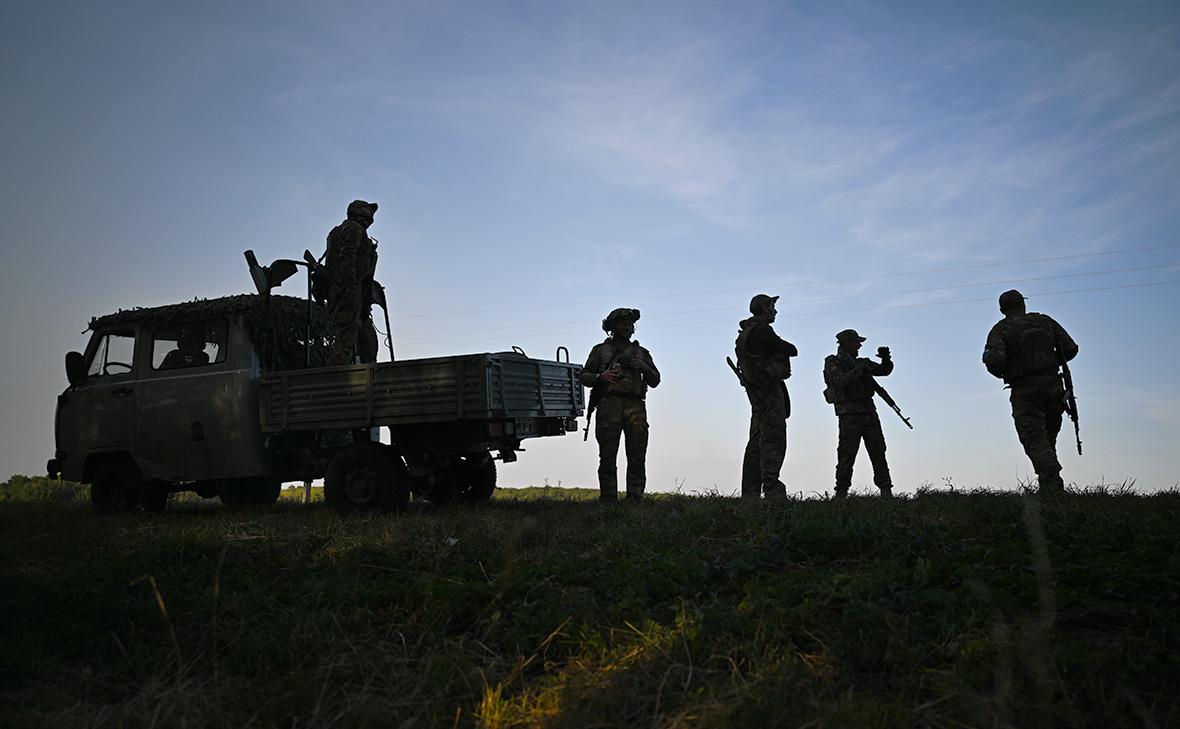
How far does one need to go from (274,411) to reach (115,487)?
3.02 meters

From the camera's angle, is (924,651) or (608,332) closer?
(924,651)

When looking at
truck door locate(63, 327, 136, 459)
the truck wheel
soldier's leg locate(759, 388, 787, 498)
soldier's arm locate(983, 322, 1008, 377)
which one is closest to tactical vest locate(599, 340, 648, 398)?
soldier's leg locate(759, 388, 787, 498)

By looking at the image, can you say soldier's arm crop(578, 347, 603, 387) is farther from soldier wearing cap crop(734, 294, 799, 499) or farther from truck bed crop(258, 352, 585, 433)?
soldier wearing cap crop(734, 294, 799, 499)

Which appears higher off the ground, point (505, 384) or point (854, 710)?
point (505, 384)

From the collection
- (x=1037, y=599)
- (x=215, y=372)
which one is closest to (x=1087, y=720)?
(x=1037, y=599)

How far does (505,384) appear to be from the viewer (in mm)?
8562

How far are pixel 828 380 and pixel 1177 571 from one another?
21.1 feet

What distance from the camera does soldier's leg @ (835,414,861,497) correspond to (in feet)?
35.9

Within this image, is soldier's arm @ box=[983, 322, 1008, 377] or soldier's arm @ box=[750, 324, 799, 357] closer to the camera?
soldier's arm @ box=[983, 322, 1008, 377]

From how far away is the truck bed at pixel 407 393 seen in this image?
326 inches

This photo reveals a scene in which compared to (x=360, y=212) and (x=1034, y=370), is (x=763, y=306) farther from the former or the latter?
(x=360, y=212)

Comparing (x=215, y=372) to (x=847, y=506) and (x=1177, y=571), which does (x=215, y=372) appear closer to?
(x=847, y=506)

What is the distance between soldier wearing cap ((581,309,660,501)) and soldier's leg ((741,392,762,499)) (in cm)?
116

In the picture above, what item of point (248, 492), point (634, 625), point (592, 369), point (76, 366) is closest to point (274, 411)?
point (248, 492)
